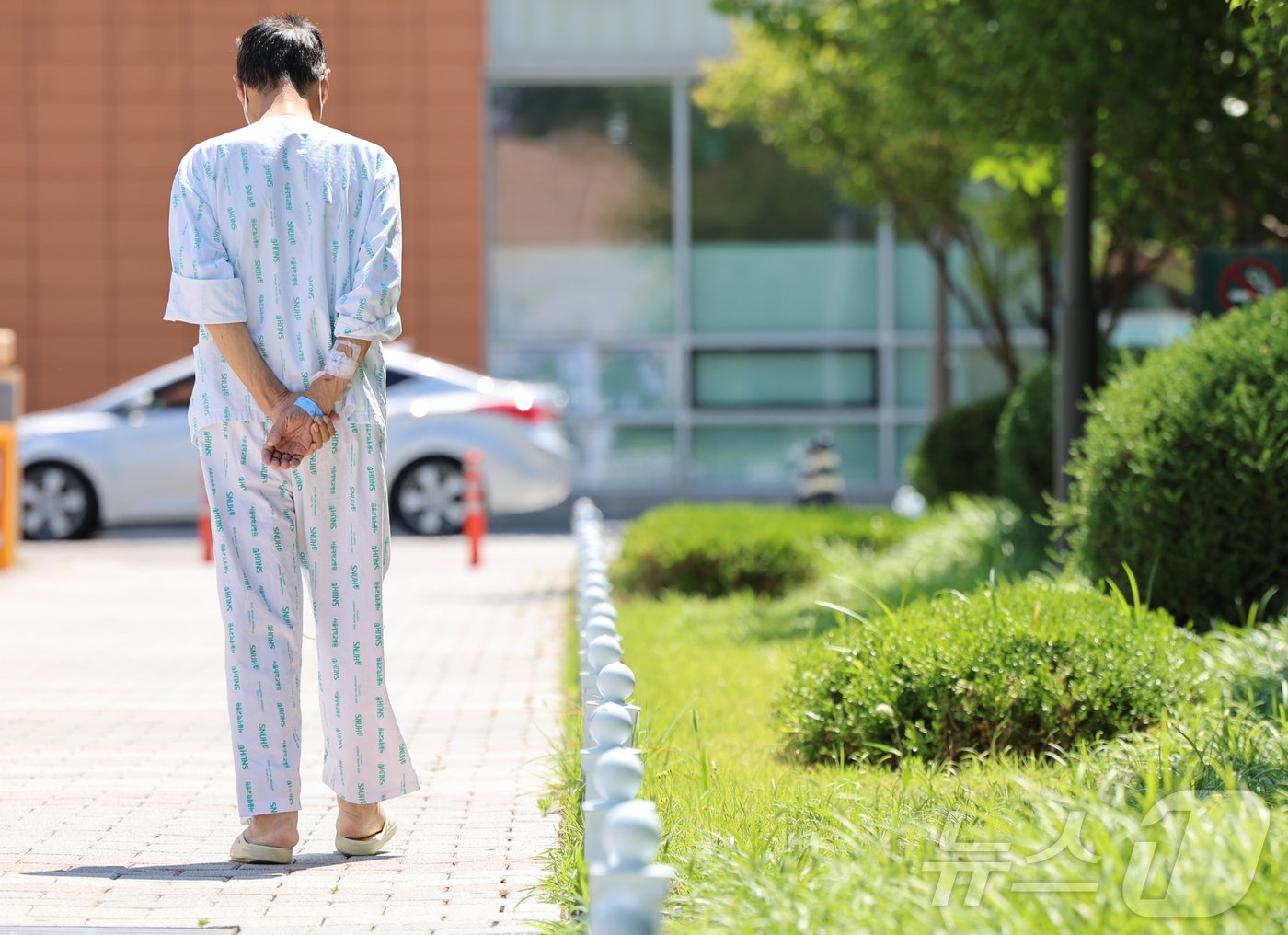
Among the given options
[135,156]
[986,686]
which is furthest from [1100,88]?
[135,156]

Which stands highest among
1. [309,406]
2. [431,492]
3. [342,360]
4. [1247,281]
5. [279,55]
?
[279,55]

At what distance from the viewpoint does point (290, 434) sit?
14.3ft

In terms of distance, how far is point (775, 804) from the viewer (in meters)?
4.66

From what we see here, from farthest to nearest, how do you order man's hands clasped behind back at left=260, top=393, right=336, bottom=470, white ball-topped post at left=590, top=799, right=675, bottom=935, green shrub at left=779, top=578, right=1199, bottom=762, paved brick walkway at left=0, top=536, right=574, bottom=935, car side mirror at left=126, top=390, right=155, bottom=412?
car side mirror at left=126, top=390, right=155, bottom=412
green shrub at left=779, top=578, right=1199, bottom=762
man's hands clasped behind back at left=260, top=393, right=336, bottom=470
paved brick walkway at left=0, top=536, right=574, bottom=935
white ball-topped post at left=590, top=799, right=675, bottom=935

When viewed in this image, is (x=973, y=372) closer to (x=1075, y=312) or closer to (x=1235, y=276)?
(x=1075, y=312)

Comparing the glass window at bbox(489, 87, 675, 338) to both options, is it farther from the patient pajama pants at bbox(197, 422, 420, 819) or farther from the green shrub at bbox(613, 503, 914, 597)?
the patient pajama pants at bbox(197, 422, 420, 819)

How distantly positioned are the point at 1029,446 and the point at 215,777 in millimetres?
7559

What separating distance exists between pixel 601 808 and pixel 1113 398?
15.8ft

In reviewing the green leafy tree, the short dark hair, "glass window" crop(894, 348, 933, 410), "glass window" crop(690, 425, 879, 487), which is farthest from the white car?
the short dark hair

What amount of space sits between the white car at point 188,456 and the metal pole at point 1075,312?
7.58 meters

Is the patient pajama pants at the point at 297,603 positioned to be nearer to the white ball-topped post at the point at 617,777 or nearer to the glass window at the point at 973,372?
the white ball-topped post at the point at 617,777

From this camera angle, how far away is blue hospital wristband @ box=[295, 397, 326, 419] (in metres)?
4.38

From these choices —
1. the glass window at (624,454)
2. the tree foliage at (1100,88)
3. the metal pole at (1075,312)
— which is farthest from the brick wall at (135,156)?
the metal pole at (1075,312)

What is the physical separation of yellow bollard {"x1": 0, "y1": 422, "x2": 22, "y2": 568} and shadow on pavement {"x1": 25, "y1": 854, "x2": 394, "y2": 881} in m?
9.08
